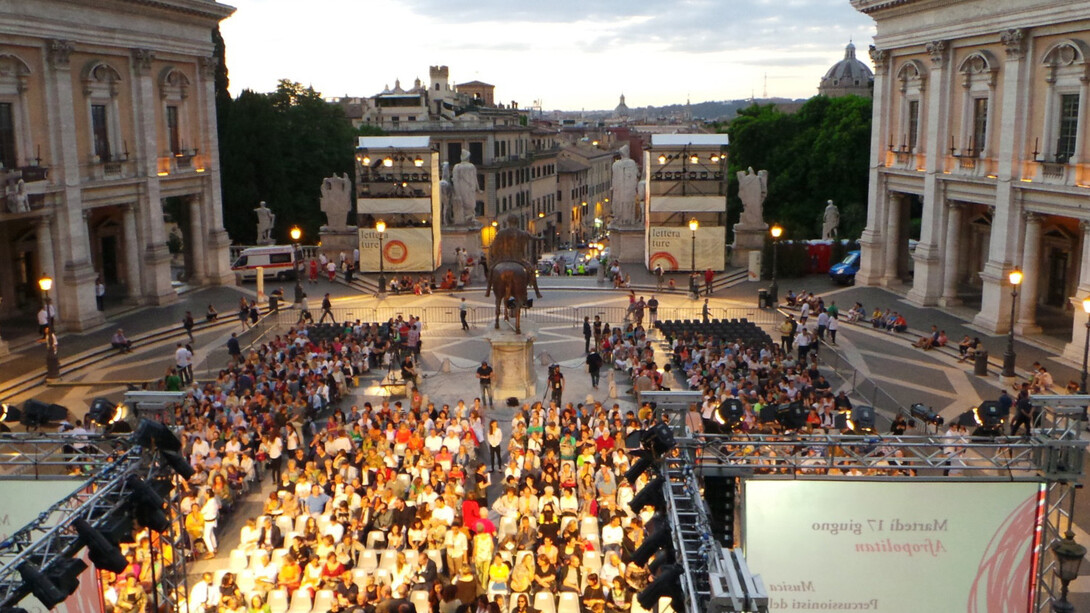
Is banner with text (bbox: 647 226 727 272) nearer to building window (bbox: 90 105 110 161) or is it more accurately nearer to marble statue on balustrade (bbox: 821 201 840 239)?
marble statue on balustrade (bbox: 821 201 840 239)

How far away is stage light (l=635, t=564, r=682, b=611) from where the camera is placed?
10617 millimetres

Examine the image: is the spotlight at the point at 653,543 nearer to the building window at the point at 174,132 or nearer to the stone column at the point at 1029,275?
the stone column at the point at 1029,275

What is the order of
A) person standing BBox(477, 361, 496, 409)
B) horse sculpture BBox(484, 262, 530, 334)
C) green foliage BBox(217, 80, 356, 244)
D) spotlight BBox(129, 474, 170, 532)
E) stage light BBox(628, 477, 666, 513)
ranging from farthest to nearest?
green foliage BBox(217, 80, 356, 244) < horse sculpture BBox(484, 262, 530, 334) < person standing BBox(477, 361, 496, 409) < stage light BBox(628, 477, 666, 513) < spotlight BBox(129, 474, 170, 532)

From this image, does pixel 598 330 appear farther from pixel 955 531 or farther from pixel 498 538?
pixel 955 531

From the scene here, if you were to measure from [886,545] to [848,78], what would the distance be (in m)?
189

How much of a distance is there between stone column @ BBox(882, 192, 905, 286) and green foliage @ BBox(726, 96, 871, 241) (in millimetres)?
9422

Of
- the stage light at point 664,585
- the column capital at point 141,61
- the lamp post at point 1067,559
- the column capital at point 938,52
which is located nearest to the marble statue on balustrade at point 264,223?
the column capital at point 141,61

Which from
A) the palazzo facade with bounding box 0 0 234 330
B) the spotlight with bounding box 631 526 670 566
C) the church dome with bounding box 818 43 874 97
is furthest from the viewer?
the church dome with bounding box 818 43 874 97

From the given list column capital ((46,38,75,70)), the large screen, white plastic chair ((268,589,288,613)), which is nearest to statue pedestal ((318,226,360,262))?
column capital ((46,38,75,70))

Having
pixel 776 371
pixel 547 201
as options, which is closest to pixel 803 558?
pixel 776 371

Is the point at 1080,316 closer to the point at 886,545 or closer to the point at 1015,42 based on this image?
the point at 1015,42

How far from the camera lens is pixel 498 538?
1788 centimetres

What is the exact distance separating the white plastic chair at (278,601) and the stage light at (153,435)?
3.38m

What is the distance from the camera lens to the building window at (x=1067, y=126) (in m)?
32.3
